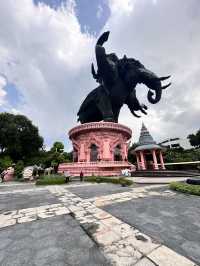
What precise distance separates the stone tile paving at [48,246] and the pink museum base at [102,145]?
18.8 metres

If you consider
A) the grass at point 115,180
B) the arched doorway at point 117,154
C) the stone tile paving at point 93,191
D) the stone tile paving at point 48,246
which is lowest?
the stone tile paving at point 48,246

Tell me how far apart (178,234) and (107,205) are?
2939mm

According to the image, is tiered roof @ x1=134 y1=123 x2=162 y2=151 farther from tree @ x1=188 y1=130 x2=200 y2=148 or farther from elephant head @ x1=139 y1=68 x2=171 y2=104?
tree @ x1=188 y1=130 x2=200 y2=148

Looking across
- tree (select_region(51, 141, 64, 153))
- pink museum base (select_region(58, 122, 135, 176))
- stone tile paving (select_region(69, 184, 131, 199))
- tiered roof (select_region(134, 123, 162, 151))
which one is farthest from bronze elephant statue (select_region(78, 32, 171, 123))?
stone tile paving (select_region(69, 184, 131, 199))

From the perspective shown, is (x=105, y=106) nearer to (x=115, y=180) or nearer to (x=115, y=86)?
(x=115, y=86)

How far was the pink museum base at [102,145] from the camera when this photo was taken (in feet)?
78.5

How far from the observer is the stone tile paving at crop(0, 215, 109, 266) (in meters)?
2.87

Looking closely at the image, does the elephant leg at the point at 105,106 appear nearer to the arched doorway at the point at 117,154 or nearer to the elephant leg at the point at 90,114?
the elephant leg at the point at 90,114

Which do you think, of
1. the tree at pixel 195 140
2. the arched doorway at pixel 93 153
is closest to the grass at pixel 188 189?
the arched doorway at pixel 93 153

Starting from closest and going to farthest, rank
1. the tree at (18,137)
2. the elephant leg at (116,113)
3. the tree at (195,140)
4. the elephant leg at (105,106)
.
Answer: the elephant leg at (105,106) < the elephant leg at (116,113) < the tree at (18,137) < the tree at (195,140)

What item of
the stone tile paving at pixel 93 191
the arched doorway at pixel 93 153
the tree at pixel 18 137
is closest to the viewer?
the stone tile paving at pixel 93 191

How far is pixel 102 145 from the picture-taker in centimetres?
2597

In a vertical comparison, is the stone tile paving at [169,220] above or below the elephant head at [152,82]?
below

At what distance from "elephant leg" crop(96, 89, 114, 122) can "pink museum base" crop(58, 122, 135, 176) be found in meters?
2.54
